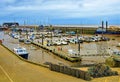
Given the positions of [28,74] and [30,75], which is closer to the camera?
[30,75]

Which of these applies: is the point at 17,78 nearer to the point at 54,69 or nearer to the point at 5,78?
the point at 5,78

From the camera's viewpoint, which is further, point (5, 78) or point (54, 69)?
point (54, 69)

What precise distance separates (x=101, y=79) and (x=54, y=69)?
597 centimetres

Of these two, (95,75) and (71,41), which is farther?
(71,41)

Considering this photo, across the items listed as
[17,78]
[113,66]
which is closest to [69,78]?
[17,78]

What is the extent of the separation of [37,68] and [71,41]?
1954 inches

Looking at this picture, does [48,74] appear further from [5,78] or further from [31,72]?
[5,78]

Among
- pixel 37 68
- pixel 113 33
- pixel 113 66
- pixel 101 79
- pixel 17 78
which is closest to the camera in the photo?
pixel 101 79

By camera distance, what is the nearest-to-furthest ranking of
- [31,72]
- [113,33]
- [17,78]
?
[17,78], [31,72], [113,33]

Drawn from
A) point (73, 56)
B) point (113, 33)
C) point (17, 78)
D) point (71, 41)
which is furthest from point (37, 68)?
point (113, 33)

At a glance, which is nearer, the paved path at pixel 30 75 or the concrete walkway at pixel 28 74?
the paved path at pixel 30 75

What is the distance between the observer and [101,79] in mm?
23719

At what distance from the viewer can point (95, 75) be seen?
24.5 meters

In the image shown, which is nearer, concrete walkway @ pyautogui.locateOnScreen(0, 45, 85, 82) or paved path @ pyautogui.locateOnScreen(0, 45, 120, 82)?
paved path @ pyautogui.locateOnScreen(0, 45, 120, 82)
